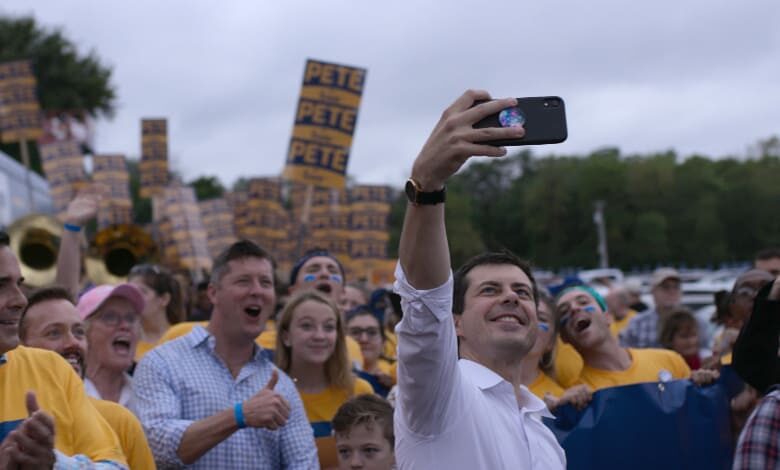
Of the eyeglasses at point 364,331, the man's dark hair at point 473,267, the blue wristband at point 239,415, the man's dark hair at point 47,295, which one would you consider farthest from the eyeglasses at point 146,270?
the man's dark hair at point 473,267

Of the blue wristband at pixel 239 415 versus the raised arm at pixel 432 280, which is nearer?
the raised arm at pixel 432 280

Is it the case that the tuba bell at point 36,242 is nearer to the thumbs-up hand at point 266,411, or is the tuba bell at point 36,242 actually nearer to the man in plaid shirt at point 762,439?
the thumbs-up hand at point 266,411

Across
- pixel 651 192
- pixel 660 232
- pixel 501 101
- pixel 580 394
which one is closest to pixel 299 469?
pixel 580 394

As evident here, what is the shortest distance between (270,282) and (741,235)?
70189 millimetres

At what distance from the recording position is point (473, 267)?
336 centimetres

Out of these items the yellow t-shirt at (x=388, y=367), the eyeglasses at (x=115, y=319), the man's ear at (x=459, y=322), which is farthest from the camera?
the yellow t-shirt at (x=388, y=367)

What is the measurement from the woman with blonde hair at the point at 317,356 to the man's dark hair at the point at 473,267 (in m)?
1.87

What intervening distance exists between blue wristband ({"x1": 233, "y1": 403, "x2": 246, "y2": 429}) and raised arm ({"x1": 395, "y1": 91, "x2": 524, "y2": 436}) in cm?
131

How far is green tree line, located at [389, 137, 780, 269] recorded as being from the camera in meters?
69.4

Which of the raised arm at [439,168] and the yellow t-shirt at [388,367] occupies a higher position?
the raised arm at [439,168]

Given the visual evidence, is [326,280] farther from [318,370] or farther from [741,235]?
[741,235]

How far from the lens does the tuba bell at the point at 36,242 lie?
9852mm

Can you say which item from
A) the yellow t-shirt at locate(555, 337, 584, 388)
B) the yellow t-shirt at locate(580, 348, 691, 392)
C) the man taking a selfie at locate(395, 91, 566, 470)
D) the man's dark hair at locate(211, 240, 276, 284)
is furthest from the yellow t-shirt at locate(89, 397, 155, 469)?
the yellow t-shirt at locate(555, 337, 584, 388)

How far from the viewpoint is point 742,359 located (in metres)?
3.98
